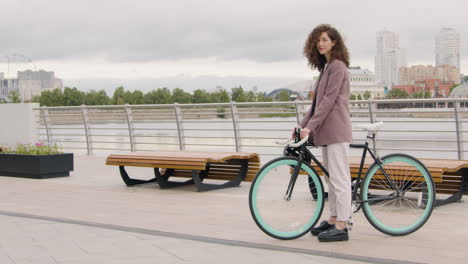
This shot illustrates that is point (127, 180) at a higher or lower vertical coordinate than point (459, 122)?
lower

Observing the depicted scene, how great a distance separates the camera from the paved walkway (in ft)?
Answer: 16.3

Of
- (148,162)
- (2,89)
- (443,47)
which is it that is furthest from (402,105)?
(2,89)

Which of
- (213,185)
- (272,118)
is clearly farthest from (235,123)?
(213,185)

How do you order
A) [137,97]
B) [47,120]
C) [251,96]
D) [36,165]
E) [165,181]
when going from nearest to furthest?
[165,181] → [36,165] → [47,120] → [251,96] → [137,97]

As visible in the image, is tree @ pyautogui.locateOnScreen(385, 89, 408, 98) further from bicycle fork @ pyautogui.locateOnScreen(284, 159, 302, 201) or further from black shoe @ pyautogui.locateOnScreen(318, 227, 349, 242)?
black shoe @ pyautogui.locateOnScreen(318, 227, 349, 242)

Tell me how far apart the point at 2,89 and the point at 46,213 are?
167m

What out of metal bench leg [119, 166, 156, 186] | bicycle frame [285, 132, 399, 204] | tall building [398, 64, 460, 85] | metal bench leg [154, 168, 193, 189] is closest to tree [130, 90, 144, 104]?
tall building [398, 64, 460, 85]

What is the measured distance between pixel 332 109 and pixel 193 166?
3.36 m

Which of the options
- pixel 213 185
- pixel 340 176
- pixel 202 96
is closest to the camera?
pixel 340 176

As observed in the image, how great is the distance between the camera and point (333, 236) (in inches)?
216

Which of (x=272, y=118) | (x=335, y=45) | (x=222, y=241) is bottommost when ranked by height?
(x=222, y=241)

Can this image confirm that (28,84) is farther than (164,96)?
Yes

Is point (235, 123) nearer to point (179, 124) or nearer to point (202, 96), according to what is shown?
point (179, 124)

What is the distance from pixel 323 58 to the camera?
5.83m
